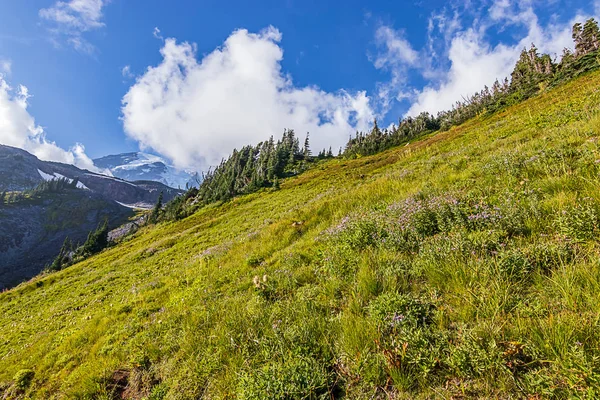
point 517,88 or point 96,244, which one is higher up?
point 517,88

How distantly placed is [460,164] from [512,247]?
8325 millimetres

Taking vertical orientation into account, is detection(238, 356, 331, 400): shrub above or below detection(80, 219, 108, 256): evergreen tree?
below

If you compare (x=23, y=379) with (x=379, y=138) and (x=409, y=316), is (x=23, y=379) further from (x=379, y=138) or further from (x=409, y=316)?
(x=379, y=138)

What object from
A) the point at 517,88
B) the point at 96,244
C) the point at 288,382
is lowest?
the point at 288,382

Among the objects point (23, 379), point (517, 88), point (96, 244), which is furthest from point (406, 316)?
point (517, 88)

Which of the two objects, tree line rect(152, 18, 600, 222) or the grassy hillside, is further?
tree line rect(152, 18, 600, 222)

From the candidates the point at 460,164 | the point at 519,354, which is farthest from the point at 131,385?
the point at 460,164

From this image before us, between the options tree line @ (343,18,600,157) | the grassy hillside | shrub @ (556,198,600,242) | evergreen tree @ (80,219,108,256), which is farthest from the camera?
evergreen tree @ (80,219,108,256)

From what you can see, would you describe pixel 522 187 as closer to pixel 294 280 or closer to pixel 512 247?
pixel 512 247

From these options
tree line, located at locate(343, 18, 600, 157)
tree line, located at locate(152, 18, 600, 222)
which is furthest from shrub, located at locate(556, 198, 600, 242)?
tree line, located at locate(343, 18, 600, 157)

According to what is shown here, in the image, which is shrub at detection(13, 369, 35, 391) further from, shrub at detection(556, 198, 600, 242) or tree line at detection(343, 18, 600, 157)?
tree line at detection(343, 18, 600, 157)

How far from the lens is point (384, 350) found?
9.50 feet

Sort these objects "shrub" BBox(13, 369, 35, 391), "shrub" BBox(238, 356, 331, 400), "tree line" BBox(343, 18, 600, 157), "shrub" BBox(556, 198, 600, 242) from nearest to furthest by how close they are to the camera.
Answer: "shrub" BBox(238, 356, 331, 400), "shrub" BBox(556, 198, 600, 242), "shrub" BBox(13, 369, 35, 391), "tree line" BBox(343, 18, 600, 157)

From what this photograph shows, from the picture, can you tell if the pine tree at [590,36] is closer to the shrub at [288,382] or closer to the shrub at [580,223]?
the shrub at [580,223]
